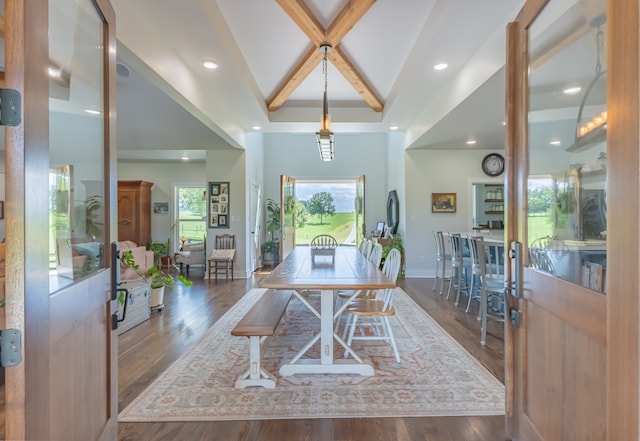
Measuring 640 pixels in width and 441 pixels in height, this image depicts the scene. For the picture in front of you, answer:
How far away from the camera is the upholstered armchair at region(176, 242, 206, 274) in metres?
7.23

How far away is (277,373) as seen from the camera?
2.62 m

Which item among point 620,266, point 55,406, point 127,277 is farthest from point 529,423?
point 127,277

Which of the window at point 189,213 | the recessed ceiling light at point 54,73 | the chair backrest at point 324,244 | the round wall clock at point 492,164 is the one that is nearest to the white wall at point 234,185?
the chair backrest at point 324,244

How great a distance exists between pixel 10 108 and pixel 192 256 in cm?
696

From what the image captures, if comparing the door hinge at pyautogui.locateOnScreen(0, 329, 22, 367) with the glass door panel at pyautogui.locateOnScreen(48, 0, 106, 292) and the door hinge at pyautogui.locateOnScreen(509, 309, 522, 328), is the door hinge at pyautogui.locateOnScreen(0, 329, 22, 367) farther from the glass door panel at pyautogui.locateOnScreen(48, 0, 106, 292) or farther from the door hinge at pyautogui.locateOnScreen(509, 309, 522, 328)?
the door hinge at pyautogui.locateOnScreen(509, 309, 522, 328)

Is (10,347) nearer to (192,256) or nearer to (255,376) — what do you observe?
(255,376)

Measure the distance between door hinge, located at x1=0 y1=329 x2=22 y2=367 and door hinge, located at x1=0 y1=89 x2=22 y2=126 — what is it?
48 cm

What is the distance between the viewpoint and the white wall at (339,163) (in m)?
9.27

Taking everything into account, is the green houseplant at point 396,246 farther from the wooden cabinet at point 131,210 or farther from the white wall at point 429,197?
the wooden cabinet at point 131,210

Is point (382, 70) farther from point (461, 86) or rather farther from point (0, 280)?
point (0, 280)

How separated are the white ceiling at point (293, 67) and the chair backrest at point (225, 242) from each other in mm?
1782

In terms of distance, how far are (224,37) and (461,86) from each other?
2.60m

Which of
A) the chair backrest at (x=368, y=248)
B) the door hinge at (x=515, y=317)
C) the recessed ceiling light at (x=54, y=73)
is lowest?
the door hinge at (x=515, y=317)

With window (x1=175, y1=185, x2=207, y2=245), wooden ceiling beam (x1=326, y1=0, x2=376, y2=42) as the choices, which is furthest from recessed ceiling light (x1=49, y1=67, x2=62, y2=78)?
window (x1=175, y1=185, x2=207, y2=245)
